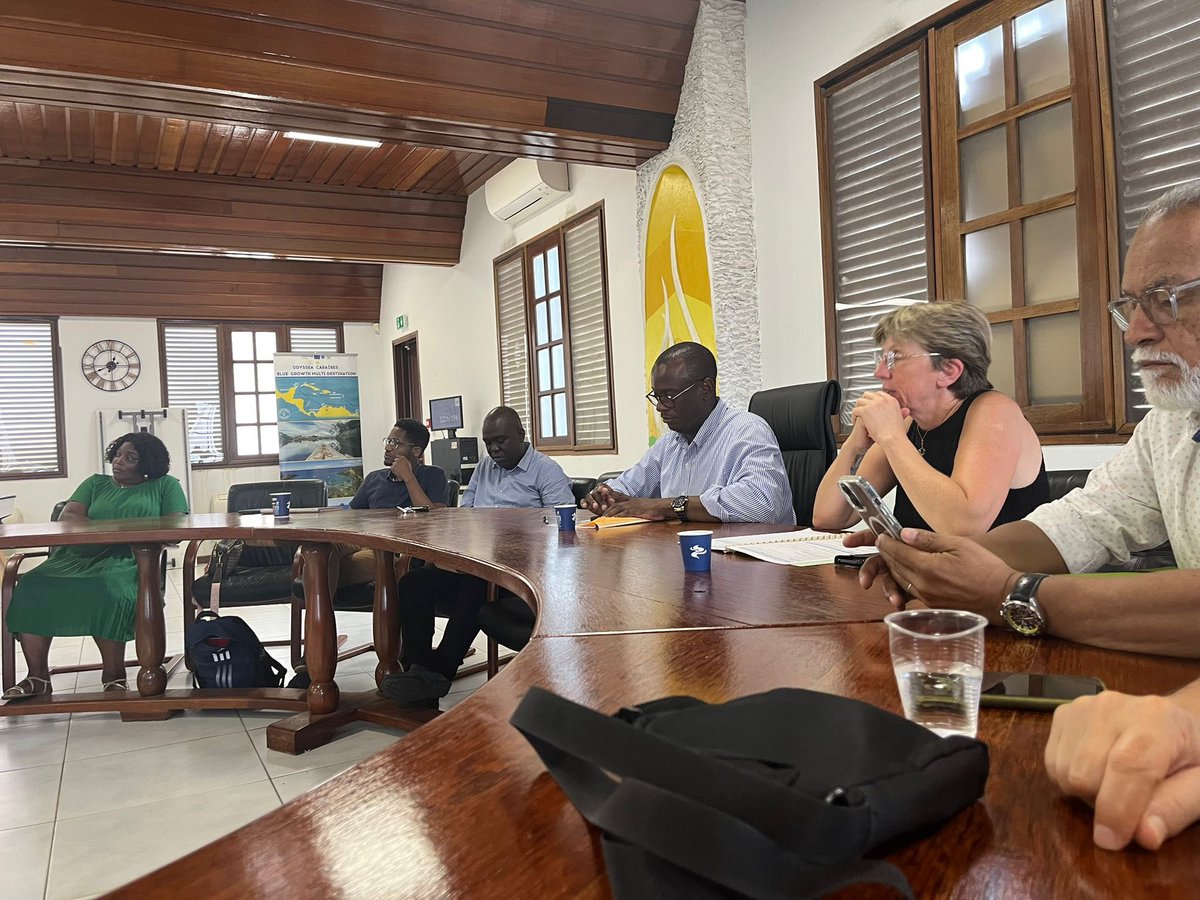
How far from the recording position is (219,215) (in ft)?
23.5

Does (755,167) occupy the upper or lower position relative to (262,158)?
lower

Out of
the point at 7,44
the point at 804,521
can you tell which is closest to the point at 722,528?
the point at 804,521

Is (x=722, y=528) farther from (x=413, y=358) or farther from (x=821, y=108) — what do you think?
(x=413, y=358)

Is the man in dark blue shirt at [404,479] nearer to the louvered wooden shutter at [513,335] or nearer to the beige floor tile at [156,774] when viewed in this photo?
the beige floor tile at [156,774]

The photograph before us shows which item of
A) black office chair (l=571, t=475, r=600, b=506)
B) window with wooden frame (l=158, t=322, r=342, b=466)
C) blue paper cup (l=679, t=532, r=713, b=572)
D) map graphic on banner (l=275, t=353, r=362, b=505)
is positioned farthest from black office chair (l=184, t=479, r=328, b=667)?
window with wooden frame (l=158, t=322, r=342, b=466)

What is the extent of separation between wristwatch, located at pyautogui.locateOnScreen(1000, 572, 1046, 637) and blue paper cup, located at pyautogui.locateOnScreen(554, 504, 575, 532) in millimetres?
1562

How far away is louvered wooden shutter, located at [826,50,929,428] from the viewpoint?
374 cm

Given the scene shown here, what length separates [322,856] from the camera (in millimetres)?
569

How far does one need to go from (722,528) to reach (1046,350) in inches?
66.5

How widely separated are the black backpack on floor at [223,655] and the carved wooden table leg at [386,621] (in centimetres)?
67

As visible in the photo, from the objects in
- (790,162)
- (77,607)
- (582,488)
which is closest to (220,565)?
(77,607)

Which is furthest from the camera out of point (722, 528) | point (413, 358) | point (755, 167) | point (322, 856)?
point (413, 358)

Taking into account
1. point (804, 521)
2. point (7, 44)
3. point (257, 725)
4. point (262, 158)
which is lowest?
point (257, 725)

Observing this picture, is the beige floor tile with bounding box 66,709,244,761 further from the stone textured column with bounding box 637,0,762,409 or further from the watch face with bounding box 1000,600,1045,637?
the watch face with bounding box 1000,600,1045,637
